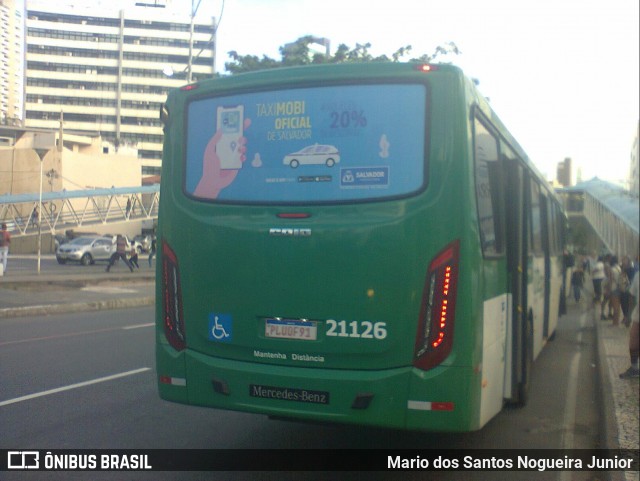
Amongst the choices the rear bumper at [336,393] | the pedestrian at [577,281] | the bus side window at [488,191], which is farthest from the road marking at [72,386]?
the pedestrian at [577,281]

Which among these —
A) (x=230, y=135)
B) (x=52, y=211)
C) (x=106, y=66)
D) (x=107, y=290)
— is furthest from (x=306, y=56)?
(x=106, y=66)

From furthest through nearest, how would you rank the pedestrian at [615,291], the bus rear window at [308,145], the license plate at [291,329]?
the pedestrian at [615,291]
the license plate at [291,329]
the bus rear window at [308,145]

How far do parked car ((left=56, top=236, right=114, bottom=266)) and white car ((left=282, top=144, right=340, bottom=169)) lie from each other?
3636 cm

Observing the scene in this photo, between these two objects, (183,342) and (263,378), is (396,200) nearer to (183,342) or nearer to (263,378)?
(263,378)

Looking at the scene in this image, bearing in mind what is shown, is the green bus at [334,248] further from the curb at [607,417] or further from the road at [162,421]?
the curb at [607,417]

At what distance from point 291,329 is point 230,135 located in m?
1.63

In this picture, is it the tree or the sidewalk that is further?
the tree

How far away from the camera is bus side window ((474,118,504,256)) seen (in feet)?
18.0

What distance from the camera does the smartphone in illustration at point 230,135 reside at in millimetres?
5766

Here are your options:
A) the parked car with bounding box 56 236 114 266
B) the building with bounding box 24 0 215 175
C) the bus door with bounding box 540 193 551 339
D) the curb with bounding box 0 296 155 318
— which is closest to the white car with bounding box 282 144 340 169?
the bus door with bounding box 540 193 551 339

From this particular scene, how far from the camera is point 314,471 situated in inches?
230

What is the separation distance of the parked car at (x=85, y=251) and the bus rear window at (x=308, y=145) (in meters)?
35.7

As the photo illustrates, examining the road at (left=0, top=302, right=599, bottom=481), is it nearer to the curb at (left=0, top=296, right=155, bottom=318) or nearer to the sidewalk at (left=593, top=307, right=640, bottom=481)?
the sidewalk at (left=593, top=307, right=640, bottom=481)

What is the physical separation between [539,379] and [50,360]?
7057 mm
